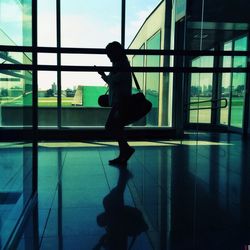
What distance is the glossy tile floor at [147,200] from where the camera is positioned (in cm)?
248

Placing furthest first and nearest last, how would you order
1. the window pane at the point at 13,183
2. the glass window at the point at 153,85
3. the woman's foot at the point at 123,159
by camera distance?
1. the glass window at the point at 153,85
2. the woman's foot at the point at 123,159
3. the window pane at the point at 13,183

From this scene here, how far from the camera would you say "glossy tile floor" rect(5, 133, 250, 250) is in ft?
8.14

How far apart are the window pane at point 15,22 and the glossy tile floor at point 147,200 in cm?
148

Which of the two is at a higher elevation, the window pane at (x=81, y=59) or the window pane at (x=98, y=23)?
the window pane at (x=98, y=23)

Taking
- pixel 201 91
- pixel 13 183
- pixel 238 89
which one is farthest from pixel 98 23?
pixel 13 183

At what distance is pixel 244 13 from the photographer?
8.89 metres

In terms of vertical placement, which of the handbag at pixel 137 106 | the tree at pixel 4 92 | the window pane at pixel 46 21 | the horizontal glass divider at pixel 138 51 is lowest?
the handbag at pixel 137 106

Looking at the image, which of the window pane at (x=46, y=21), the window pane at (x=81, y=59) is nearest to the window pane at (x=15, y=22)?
the window pane at (x=81, y=59)

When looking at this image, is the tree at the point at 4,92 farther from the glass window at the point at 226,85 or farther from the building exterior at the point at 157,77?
the glass window at the point at 226,85

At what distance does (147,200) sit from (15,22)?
206 centimetres

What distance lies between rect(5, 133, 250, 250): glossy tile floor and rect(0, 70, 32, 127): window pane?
2.73 ft

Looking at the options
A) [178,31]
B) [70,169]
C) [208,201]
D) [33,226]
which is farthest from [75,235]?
[178,31]

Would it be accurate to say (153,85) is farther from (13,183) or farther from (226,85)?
(13,183)

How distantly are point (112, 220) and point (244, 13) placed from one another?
7.82 meters
